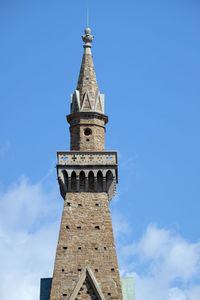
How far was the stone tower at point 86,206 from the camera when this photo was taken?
176 ft

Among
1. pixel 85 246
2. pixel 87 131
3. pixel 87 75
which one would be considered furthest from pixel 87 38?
pixel 85 246

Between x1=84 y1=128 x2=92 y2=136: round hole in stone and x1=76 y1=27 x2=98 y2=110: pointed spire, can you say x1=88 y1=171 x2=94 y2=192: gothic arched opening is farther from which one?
x1=76 y1=27 x2=98 y2=110: pointed spire

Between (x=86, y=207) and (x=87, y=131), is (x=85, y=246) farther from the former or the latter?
(x=87, y=131)

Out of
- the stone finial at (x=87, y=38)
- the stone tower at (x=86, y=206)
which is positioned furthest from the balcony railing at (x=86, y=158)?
the stone finial at (x=87, y=38)

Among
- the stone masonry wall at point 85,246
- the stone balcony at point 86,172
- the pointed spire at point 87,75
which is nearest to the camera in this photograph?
the stone masonry wall at point 85,246

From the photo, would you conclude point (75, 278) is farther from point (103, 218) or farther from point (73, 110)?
point (73, 110)

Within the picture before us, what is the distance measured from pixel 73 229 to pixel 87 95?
10327 millimetres

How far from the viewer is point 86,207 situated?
56625 mm

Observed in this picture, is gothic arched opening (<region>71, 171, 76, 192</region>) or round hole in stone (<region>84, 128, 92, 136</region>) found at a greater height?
round hole in stone (<region>84, 128, 92, 136</region>)

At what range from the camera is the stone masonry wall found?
176 feet

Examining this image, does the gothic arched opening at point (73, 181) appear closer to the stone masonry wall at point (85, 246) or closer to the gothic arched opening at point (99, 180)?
the stone masonry wall at point (85, 246)

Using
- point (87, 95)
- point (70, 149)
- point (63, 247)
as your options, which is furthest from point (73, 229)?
point (87, 95)

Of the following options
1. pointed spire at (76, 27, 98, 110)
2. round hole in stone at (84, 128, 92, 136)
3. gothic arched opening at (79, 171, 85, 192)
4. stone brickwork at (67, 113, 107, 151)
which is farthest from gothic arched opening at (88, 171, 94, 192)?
pointed spire at (76, 27, 98, 110)

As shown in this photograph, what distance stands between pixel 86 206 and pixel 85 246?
2955 millimetres
